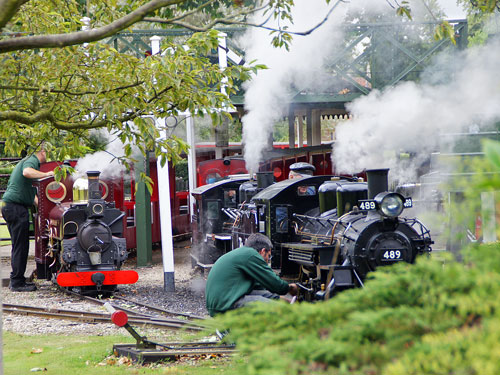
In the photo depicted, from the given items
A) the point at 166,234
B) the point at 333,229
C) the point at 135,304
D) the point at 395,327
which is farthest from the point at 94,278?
the point at 395,327

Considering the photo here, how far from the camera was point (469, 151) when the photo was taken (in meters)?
10.0

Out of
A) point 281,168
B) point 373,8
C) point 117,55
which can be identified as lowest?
point 281,168

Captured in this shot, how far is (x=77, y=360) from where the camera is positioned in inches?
231

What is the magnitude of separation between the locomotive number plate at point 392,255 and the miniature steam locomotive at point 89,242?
4.50 metres

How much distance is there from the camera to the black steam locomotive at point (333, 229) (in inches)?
256

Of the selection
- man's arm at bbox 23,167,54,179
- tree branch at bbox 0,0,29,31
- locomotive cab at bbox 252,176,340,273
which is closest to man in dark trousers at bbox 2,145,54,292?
man's arm at bbox 23,167,54,179

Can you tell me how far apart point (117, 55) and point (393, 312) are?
442 cm

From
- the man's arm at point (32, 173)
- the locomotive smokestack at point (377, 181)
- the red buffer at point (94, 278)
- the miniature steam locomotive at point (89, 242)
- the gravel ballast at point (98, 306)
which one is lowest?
the gravel ballast at point (98, 306)

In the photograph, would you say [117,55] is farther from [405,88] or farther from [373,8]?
[373,8]

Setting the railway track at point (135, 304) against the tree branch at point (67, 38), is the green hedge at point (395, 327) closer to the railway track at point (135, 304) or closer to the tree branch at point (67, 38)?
the tree branch at point (67, 38)

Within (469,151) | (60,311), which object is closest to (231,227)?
(60,311)

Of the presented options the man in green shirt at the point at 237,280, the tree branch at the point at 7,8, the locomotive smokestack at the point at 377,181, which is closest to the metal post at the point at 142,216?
the locomotive smokestack at the point at 377,181

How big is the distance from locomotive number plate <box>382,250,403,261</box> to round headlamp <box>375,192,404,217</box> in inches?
15.5

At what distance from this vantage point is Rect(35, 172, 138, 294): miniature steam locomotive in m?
9.56
